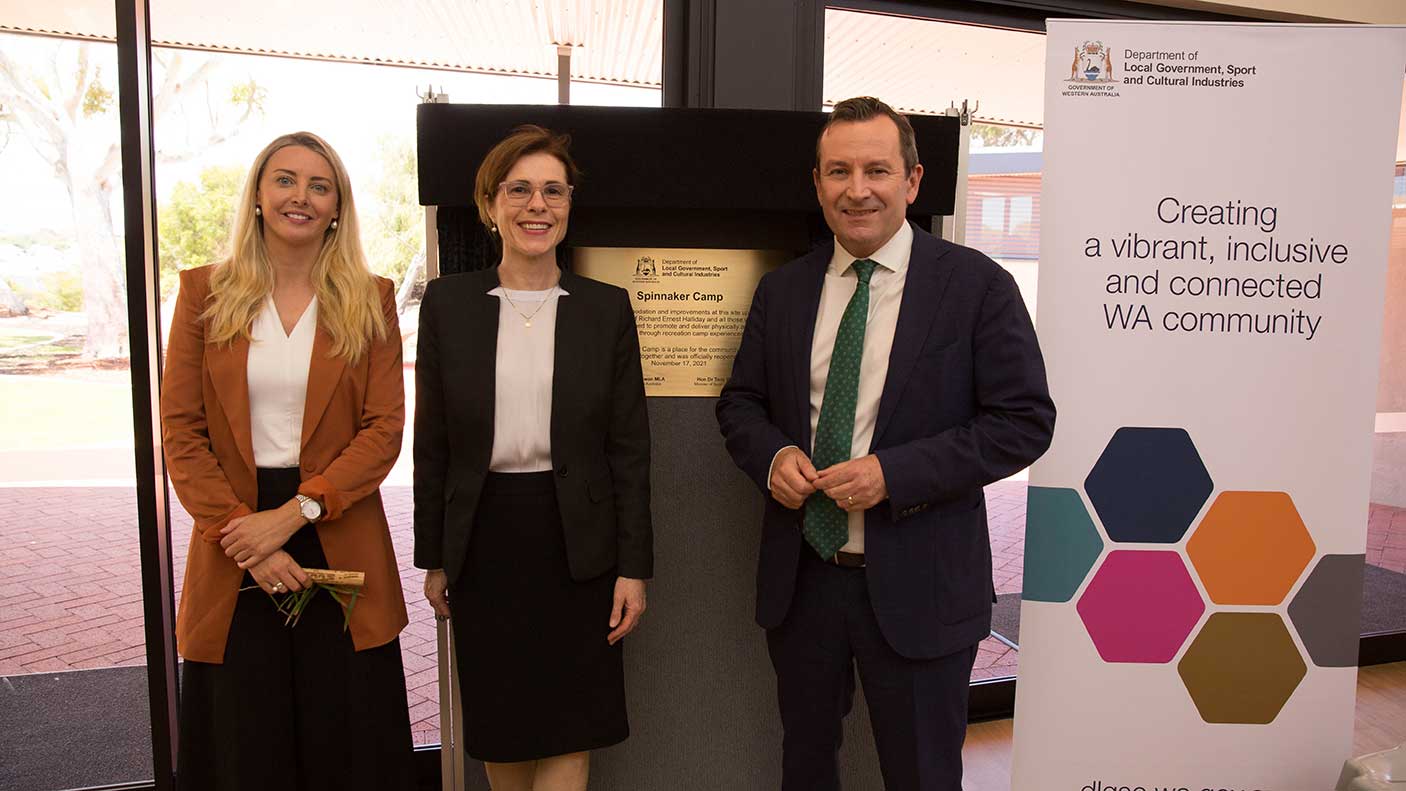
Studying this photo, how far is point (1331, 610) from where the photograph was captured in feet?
7.97

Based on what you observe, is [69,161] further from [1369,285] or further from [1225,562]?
[1369,285]

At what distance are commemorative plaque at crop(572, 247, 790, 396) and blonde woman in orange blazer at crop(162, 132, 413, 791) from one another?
2.01 feet

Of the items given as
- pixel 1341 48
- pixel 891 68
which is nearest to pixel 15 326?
pixel 891 68

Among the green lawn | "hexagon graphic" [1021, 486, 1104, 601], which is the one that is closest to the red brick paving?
the green lawn

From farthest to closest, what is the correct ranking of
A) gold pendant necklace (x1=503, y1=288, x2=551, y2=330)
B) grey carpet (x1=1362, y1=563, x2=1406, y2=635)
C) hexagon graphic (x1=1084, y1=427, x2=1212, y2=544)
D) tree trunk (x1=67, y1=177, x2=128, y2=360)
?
grey carpet (x1=1362, y1=563, x2=1406, y2=635), tree trunk (x1=67, y1=177, x2=128, y2=360), hexagon graphic (x1=1084, y1=427, x2=1212, y2=544), gold pendant necklace (x1=503, y1=288, x2=551, y2=330)

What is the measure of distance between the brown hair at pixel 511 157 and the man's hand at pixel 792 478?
79 cm

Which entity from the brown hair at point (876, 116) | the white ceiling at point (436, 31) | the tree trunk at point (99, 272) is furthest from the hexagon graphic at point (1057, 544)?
the tree trunk at point (99, 272)

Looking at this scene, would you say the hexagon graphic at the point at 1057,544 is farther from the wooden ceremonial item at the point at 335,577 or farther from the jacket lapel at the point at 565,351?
the wooden ceremonial item at the point at 335,577

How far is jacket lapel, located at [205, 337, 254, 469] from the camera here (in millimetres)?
1804

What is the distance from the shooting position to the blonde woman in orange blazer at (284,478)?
1.81 m

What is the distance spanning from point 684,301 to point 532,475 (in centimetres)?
65

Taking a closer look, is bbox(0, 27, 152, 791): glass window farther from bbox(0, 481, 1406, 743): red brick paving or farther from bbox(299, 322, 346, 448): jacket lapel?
bbox(299, 322, 346, 448): jacket lapel

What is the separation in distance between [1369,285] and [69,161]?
142 inches

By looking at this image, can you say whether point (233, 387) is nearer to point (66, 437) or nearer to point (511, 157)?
point (511, 157)
